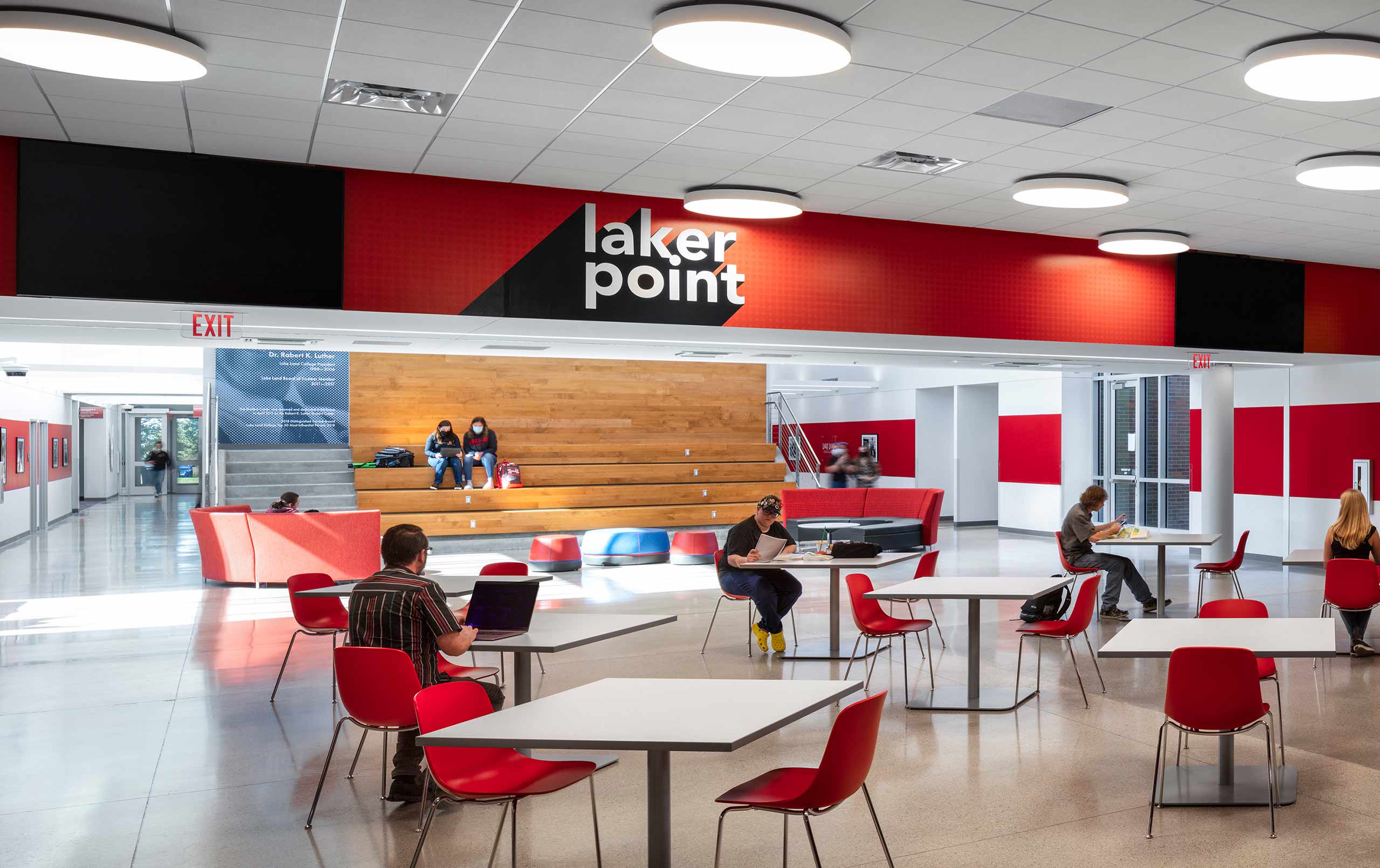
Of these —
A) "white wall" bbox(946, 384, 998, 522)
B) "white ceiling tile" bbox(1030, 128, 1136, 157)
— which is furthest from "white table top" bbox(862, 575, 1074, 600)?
"white wall" bbox(946, 384, 998, 522)

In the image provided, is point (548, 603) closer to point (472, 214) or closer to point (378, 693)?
point (472, 214)

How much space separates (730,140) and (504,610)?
3.29 meters

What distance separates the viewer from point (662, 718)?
343cm

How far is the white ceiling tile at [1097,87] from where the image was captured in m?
5.39

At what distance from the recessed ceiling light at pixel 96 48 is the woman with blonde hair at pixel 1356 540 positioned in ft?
26.8

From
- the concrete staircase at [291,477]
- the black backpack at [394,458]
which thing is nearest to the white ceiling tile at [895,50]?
the concrete staircase at [291,477]

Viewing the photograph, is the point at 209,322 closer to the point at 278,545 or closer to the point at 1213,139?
the point at 278,545

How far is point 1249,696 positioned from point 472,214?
5.62 m

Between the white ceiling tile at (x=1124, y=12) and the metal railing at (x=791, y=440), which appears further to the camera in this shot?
the metal railing at (x=791, y=440)

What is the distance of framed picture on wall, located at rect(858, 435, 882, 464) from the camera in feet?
78.4

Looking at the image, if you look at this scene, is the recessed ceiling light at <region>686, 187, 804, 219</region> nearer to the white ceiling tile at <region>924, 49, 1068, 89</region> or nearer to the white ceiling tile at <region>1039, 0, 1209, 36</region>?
the white ceiling tile at <region>924, 49, 1068, 89</region>

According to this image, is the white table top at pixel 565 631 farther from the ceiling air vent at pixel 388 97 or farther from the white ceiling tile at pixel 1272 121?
the white ceiling tile at pixel 1272 121

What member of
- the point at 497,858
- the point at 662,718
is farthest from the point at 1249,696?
the point at 497,858

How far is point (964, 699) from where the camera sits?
669cm
